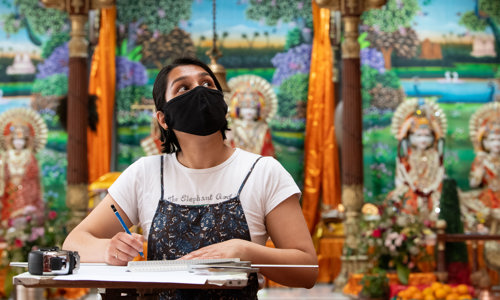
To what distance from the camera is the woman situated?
216 centimetres

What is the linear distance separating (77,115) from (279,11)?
2940 millimetres

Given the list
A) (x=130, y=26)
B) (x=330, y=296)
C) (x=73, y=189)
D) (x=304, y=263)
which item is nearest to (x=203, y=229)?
(x=304, y=263)

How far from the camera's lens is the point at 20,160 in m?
10.3

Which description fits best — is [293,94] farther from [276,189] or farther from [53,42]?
[276,189]

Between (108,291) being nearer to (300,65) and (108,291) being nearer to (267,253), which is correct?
(267,253)

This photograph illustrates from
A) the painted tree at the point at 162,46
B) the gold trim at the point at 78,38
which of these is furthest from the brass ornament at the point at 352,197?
the gold trim at the point at 78,38

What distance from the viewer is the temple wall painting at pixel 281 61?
33.3 feet

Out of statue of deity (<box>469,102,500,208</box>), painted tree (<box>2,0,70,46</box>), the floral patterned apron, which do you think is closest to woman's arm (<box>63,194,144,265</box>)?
the floral patterned apron

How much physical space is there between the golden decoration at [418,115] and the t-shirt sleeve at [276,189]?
7978 mm

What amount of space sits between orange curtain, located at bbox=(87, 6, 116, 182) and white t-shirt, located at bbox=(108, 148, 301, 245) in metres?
7.80

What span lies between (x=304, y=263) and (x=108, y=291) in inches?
20.9

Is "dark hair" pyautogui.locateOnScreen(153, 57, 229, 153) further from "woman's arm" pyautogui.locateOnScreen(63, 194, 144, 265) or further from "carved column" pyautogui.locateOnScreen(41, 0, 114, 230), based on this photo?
"carved column" pyautogui.locateOnScreen(41, 0, 114, 230)

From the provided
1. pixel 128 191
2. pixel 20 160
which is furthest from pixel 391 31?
pixel 128 191

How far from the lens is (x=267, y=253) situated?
6.78 feet
